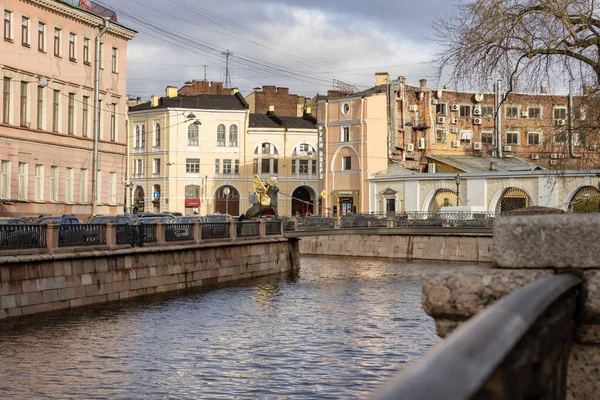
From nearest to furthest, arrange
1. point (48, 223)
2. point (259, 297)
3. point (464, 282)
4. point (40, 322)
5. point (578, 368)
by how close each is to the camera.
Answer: point (464, 282) → point (578, 368) → point (40, 322) → point (48, 223) → point (259, 297)

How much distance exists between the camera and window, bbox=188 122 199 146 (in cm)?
8856

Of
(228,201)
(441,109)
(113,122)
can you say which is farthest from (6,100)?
(228,201)

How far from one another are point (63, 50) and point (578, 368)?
46.1 m

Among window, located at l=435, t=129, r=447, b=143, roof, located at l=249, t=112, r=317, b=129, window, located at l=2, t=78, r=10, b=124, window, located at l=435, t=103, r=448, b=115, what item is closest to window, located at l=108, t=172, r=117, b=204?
window, located at l=2, t=78, r=10, b=124

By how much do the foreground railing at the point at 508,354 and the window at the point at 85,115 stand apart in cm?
4722

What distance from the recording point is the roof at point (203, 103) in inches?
3516

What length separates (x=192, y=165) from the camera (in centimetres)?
8888

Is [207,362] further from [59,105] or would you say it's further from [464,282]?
[59,105]

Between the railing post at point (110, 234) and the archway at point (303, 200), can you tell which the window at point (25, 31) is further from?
the archway at point (303, 200)

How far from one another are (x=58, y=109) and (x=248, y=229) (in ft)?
36.9

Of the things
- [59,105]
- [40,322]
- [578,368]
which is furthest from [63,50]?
[578,368]

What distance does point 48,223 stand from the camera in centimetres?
2669

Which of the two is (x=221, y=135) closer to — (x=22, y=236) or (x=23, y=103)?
(x=23, y=103)

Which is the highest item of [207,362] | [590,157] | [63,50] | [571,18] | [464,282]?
[63,50]
